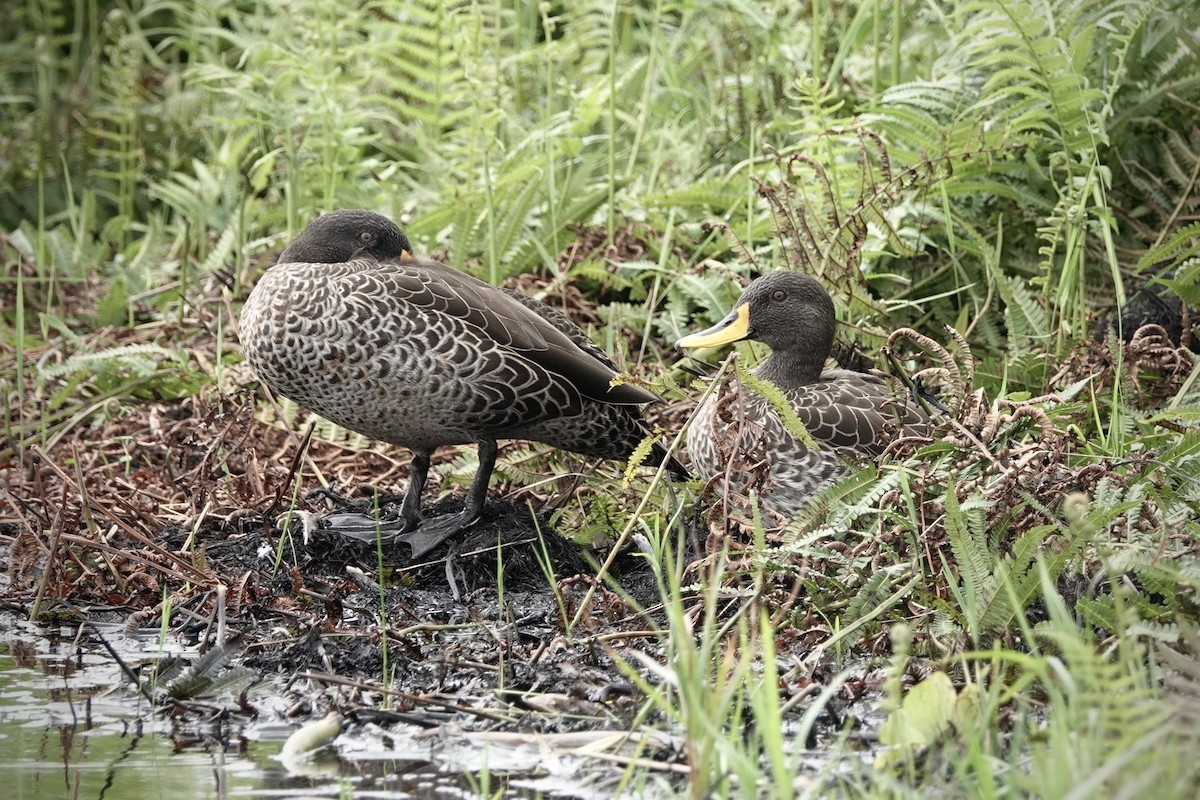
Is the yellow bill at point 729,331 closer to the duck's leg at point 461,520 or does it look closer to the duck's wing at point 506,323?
the duck's wing at point 506,323

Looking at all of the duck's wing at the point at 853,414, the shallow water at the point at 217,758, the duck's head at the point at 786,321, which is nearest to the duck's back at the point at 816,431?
the duck's wing at the point at 853,414

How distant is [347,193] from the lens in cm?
777

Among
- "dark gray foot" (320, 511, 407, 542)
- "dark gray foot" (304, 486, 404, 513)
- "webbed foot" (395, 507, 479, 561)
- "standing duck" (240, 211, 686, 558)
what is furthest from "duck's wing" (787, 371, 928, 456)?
"dark gray foot" (304, 486, 404, 513)

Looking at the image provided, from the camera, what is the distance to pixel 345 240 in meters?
5.74

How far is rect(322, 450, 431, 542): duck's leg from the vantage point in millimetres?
5367

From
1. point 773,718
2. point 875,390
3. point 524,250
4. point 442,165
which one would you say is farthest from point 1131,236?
point 773,718

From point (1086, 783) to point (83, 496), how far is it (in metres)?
3.69

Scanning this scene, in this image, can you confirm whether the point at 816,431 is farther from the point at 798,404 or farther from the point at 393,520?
the point at 393,520

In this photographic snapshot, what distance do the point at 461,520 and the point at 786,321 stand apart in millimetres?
1378

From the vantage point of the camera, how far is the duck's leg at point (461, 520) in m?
5.28

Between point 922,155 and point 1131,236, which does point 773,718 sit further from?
point 1131,236

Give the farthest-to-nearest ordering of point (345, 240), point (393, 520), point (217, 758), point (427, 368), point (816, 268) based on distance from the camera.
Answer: point (816, 268), point (345, 240), point (393, 520), point (427, 368), point (217, 758)

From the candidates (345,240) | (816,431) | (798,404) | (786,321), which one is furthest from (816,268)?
(345,240)

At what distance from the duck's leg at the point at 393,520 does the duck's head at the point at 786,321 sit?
1079 mm
